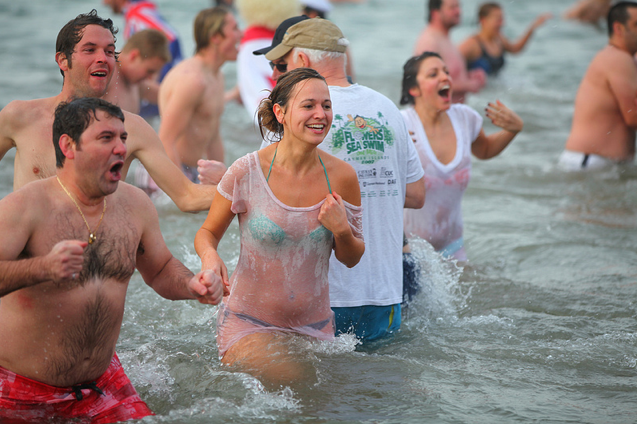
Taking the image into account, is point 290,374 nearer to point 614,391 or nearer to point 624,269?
point 614,391

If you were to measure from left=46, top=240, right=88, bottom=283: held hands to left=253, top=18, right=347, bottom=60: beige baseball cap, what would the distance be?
1.85 meters

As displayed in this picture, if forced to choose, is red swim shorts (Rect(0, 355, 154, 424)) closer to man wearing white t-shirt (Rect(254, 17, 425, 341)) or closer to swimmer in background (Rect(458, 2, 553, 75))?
man wearing white t-shirt (Rect(254, 17, 425, 341))

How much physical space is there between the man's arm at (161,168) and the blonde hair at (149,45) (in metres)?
3.29

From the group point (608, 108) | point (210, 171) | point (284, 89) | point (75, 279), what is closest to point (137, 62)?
point (210, 171)

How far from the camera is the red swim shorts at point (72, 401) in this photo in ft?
9.67

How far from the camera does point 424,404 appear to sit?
361cm

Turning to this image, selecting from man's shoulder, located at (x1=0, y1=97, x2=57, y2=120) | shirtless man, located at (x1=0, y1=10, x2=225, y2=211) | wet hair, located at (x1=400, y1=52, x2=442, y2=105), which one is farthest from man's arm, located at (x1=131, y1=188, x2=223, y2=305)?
wet hair, located at (x1=400, y1=52, x2=442, y2=105)

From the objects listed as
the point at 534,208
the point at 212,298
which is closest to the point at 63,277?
the point at 212,298

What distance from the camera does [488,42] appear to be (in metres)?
12.5

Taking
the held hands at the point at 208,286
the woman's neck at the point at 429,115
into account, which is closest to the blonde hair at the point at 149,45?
the woman's neck at the point at 429,115

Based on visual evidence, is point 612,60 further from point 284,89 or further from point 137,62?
point 284,89

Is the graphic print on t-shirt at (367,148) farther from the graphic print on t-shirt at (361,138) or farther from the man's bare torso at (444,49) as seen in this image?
the man's bare torso at (444,49)

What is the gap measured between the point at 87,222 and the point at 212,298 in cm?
61

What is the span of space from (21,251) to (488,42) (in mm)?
11072
